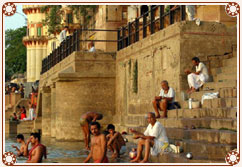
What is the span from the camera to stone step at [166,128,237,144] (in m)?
11.4

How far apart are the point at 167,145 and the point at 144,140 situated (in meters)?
0.48

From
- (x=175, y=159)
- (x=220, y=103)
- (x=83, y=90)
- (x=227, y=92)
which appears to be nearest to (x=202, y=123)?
(x=220, y=103)

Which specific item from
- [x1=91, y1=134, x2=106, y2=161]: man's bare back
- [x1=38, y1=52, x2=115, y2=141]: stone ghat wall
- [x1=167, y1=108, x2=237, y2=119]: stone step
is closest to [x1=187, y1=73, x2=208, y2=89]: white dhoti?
[x1=167, y1=108, x2=237, y2=119]: stone step

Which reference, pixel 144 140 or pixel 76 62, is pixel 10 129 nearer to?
pixel 76 62

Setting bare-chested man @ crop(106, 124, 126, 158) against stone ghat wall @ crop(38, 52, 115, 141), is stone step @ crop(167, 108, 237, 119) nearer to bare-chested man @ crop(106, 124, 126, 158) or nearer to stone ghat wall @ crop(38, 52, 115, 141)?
bare-chested man @ crop(106, 124, 126, 158)

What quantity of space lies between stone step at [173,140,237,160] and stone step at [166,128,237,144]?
0.19 metres

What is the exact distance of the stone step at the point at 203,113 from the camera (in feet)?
41.3

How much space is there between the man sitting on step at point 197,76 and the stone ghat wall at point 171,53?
53 centimetres

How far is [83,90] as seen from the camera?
22438mm

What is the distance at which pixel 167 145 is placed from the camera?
12.2 metres

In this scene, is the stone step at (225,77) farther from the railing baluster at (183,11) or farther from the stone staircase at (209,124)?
the railing baluster at (183,11)

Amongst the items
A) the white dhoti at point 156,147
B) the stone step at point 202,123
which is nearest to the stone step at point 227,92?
the stone step at point 202,123

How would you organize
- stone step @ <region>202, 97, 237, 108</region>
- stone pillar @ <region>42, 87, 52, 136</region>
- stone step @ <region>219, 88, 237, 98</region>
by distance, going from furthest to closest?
stone pillar @ <region>42, 87, 52, 136</region>, stone step @ <region>219, 88, 237, 98</region>, stone step @ <region>202, 97, 237, 108</region>

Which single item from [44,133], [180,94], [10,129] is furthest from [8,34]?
[180,94]
